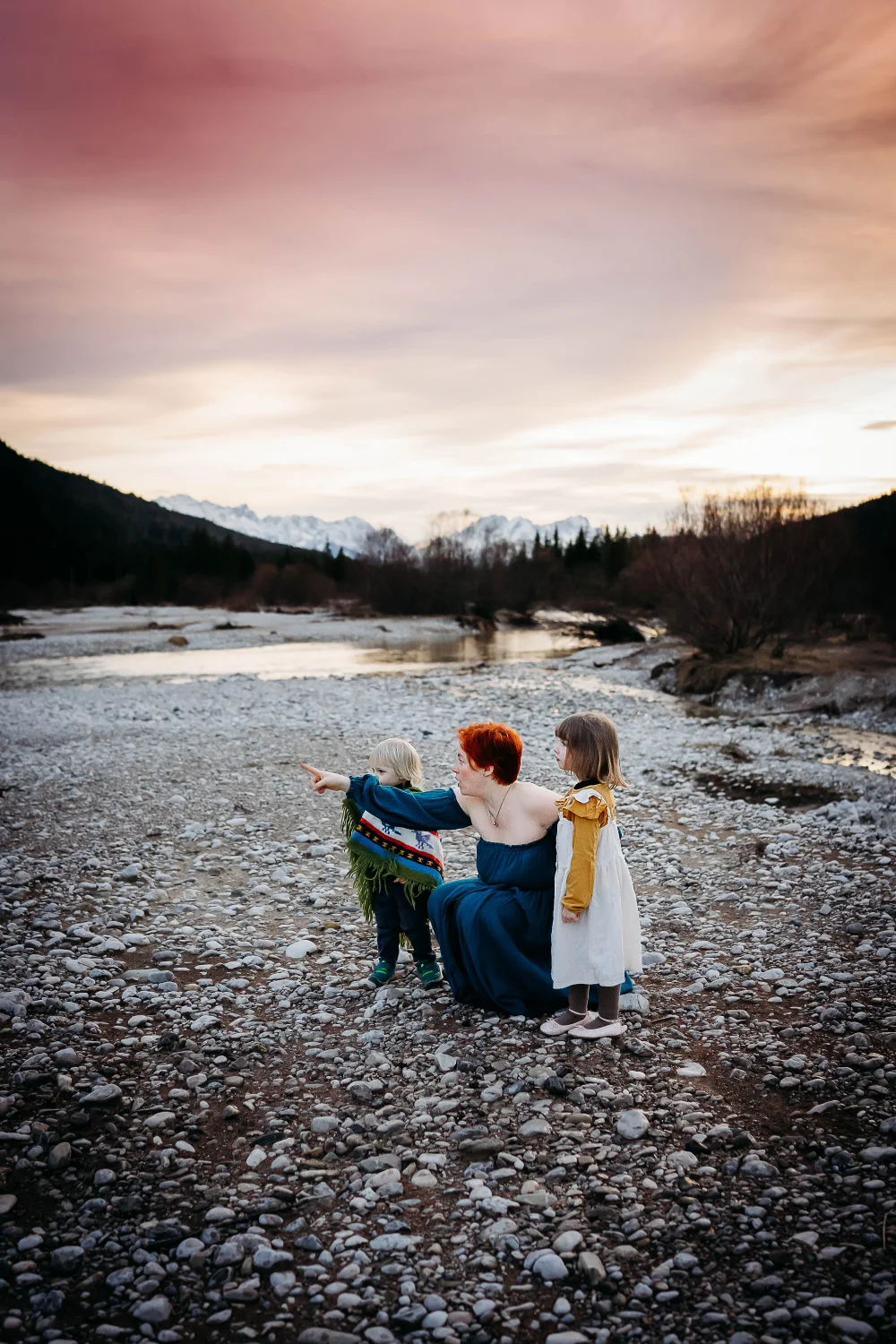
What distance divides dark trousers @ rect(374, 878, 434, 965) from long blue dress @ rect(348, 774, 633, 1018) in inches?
12.8

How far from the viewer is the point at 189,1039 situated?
5285mm

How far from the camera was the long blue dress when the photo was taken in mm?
5320

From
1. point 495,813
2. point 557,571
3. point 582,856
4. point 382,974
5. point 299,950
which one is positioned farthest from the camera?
A: point 557,571

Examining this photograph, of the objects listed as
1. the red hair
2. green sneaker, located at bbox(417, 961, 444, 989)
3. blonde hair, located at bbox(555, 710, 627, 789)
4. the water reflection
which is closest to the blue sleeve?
the red hair

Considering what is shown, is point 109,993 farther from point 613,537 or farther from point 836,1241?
point 613,537

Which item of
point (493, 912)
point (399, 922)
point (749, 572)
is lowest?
point (399, 922)

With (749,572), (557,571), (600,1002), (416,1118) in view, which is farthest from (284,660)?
(557,571)

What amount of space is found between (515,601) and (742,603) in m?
49.0

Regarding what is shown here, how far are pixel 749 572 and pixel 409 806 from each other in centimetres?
2570

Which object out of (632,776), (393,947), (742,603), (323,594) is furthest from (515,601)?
(393,947)

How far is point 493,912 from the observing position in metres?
5.28

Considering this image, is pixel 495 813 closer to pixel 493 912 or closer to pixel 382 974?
pixel 493 912

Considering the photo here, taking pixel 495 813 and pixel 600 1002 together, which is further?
pixel 495 813

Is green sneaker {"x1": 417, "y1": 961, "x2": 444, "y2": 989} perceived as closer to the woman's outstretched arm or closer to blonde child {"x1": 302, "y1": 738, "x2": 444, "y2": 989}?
blonde child {"x1": 302, "y1": 738, "x2": 444, "y2": 989}
